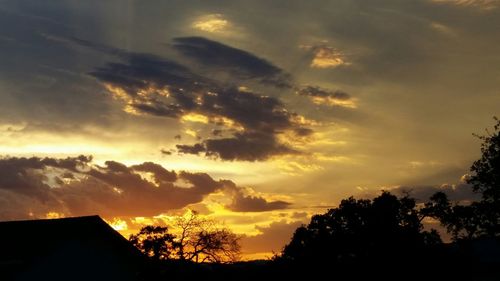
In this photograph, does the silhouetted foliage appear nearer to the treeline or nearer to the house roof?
the treeline

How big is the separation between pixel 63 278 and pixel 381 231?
24.7m

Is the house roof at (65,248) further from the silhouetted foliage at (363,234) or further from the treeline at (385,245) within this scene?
the silhouetted foliage at (363,234)

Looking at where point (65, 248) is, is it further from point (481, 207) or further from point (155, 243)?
point (481, 207)

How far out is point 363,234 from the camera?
4597cm

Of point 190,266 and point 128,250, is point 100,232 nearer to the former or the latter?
point 128,250

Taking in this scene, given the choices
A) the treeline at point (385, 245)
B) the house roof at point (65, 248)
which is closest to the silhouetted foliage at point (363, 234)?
the treeline at point (385, 245)

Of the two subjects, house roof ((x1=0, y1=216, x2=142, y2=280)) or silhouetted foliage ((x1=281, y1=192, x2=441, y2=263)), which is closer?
house roof ((x1=0, y1=216, x2=142, y2=280))

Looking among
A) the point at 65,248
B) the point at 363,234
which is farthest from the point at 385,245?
the point at 65,248

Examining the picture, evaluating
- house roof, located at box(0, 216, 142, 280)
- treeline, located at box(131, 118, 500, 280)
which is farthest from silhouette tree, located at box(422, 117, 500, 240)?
house roof, located at box(0, 216, 142, 280)

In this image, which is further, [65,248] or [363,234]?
[363,234]

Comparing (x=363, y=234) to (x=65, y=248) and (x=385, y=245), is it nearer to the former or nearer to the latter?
(x=385, y=245)

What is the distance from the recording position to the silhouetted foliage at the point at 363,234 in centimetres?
4341

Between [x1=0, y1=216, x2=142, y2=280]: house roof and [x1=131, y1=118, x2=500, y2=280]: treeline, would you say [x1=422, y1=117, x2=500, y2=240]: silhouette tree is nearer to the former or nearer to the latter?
[x1=131, y1=118, x2=500, y2=280]: treeline

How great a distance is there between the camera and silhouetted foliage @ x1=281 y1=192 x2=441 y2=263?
43.4m
